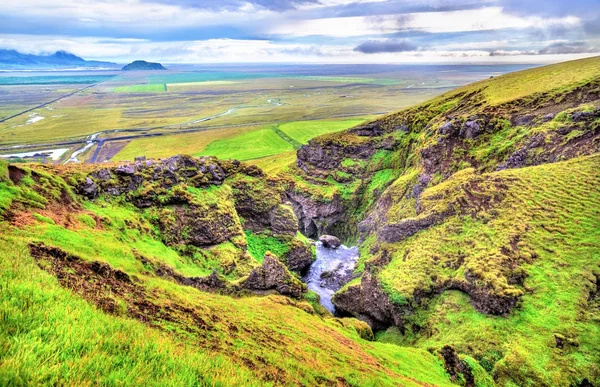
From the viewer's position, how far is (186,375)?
8.08 meters

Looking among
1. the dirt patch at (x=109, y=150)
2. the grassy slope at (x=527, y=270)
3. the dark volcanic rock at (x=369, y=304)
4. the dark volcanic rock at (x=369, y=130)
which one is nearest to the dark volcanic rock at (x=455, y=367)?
the grassy slope at (x=527, y=270)

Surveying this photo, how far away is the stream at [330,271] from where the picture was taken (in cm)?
5381

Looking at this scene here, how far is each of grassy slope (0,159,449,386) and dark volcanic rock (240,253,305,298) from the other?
411 cm

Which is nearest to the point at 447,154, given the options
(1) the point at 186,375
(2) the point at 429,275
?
(2) the point at 429,275

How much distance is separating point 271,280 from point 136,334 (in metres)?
24.9

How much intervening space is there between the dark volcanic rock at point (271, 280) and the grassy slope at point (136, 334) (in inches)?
162

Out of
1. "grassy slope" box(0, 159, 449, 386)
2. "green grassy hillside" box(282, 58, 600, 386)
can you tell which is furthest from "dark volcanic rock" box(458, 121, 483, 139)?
"grassy slope" box(0, 159, 449, 386)

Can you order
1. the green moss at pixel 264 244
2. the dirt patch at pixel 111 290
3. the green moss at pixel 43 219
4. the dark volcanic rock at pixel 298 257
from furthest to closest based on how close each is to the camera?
the dark volcanic rock at pixel 298 257 → the green moss at pixel 264 244 → the green moss at pixel 43 219 → the dirt patch at pixel 111 290

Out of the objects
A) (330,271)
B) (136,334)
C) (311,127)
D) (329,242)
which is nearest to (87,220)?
(136,334)

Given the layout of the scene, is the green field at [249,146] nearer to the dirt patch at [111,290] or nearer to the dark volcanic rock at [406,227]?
the dark volcanic rock at [406,227]

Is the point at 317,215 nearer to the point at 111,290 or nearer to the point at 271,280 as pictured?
the point at 271,280

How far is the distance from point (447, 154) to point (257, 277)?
4771 cm

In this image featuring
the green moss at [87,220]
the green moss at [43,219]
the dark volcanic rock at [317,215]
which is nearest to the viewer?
the green moss at [43,219]

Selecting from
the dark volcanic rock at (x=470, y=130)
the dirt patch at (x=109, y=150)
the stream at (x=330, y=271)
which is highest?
the dark volcanic rock at (x=470, y=130)
